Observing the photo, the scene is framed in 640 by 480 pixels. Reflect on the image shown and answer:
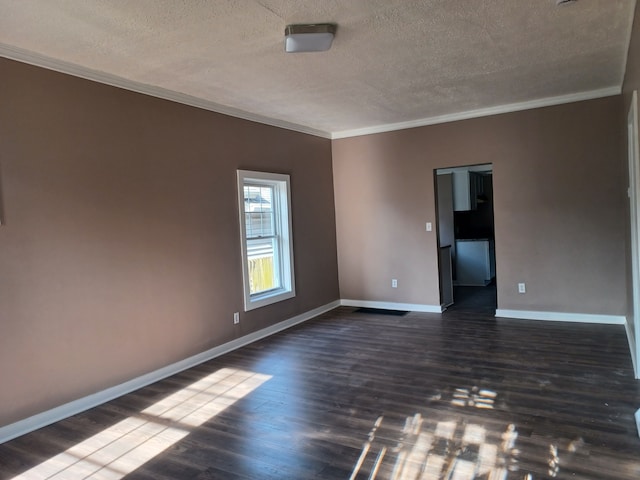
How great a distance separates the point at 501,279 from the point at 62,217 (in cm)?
465

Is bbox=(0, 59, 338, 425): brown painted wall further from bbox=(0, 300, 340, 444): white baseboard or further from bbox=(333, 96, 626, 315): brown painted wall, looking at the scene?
bbox=(333, 96, 626, 315): brown painted wall

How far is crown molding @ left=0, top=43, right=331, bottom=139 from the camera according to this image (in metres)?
2.80

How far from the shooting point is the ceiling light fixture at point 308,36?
2656mm

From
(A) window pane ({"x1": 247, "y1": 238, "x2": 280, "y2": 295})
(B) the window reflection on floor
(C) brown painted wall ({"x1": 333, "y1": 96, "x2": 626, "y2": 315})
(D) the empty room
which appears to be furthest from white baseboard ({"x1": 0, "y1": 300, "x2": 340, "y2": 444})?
(B) the window reflection on floor

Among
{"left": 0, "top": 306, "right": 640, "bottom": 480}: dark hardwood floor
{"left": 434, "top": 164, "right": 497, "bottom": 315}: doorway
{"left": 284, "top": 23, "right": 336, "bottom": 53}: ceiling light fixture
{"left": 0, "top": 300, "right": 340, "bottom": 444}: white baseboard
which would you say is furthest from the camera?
{"left": 434, "top": 164, "right": 497, "bottom": 315}: doorway

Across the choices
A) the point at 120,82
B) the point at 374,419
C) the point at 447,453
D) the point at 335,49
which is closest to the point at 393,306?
the point at 374,419

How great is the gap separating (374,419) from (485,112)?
13.0 feet

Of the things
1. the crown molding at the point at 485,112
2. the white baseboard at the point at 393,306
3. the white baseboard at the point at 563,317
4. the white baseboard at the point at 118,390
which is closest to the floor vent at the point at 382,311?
the white baseboard at the point at 393,306

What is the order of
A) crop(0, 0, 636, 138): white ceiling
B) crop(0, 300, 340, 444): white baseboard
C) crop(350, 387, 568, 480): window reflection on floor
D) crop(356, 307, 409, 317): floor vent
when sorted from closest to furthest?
crop(350, 387, 568, 480): window reflection on floor < crop(0, 0, 636, 138): white ceiling < crop(0, 300, 340, 444): white baseboard < crop(356, 307, 409, 317): floor vent

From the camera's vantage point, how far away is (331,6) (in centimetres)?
242

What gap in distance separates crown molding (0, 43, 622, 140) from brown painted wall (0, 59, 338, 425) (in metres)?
0.06

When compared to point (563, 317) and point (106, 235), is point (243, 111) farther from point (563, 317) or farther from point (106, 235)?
point (563, 317)

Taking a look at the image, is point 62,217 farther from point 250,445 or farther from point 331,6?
point 331,6

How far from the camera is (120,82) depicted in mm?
3420
